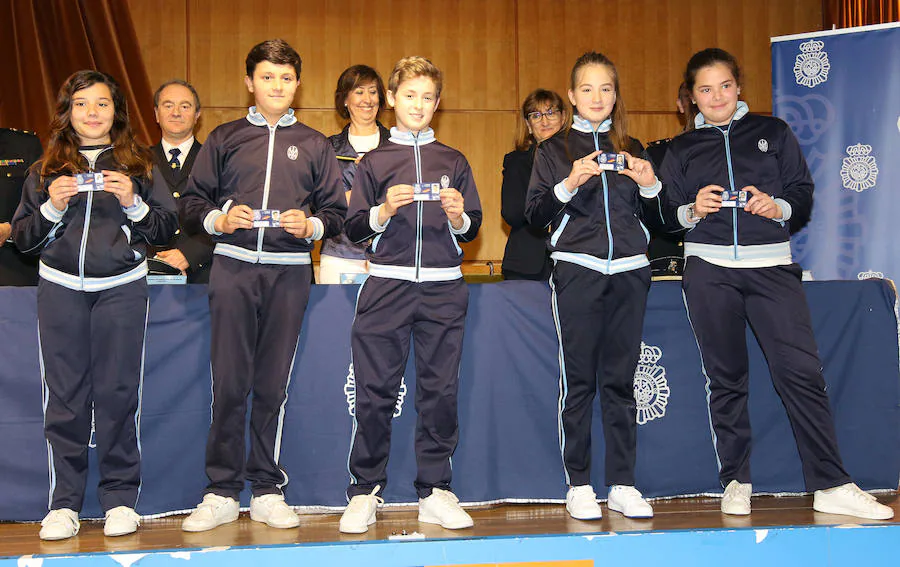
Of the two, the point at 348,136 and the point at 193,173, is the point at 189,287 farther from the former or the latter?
the point at 348,136

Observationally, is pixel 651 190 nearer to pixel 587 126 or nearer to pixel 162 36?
pixel 587 126

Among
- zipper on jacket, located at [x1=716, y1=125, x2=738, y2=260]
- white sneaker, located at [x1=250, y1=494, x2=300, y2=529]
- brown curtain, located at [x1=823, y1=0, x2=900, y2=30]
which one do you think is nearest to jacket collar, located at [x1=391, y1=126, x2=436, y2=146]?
zipper on jacket, located at [x1=716, y1=125, x2=738, y2=260]

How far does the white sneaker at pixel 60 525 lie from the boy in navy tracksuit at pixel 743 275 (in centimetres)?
235

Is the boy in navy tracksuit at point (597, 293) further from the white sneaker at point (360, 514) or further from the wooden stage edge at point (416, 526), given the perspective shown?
the white sneaker at point (360, 514)

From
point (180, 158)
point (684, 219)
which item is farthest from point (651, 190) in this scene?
point (180, 158)

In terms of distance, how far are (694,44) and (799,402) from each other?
429 cm

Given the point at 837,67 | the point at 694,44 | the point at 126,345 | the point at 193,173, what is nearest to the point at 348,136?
the point at 193,173

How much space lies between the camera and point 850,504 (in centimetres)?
302

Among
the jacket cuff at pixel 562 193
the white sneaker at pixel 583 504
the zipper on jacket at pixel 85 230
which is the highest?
the jacket cuff at pixel 562 193

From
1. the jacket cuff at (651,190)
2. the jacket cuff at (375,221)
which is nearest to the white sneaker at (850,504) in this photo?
the jacket cuff at (651,190)

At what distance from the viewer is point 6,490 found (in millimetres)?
3164

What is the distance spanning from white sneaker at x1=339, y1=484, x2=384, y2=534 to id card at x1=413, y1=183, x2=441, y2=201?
41.5 inches

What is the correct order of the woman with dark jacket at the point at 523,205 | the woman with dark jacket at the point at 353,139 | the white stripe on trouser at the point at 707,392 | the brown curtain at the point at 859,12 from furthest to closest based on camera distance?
1. the brown curtain at the point at 859,12
2. the woman with dark jacket at the point at 523,205
3. the woman with dark jacket at the point at 353,139
4. the white stripe on trouser at the point at 707,392

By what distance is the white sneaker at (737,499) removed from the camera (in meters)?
3.14
